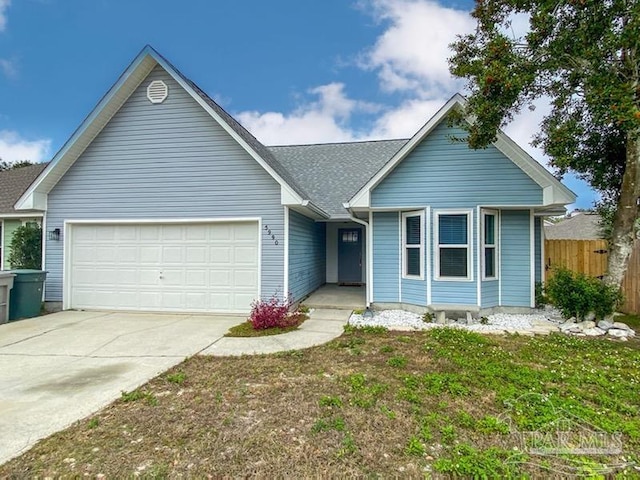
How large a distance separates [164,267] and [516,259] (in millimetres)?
9110

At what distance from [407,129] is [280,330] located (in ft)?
55.2

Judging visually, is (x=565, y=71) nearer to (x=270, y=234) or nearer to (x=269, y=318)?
(x=270, y=234)

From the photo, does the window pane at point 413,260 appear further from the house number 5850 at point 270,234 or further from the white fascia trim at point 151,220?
the white fascia trim at point 151,220

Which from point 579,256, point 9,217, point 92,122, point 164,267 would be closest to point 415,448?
point 164,267

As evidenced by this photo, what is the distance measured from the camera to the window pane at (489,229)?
8.58m

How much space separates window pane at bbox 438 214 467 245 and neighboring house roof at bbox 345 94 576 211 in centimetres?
173

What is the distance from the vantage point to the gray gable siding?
8.74 meters

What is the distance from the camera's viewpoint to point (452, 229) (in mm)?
8562

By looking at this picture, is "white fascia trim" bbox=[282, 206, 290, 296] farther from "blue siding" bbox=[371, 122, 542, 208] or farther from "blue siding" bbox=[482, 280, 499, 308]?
"blue siding" bbox=[482, 280, 499, 308]

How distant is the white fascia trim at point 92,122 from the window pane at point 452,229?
320 inches

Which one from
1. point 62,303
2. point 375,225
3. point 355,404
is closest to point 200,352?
point 355,404

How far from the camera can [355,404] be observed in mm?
3820

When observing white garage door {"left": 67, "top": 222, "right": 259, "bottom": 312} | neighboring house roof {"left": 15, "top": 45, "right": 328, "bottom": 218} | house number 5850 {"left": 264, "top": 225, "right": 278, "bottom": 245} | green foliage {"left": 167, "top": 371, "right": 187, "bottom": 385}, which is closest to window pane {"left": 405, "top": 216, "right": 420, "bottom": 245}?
neighboring house roof {"left": 15, "top": 45, "right": 328, "bottom": 218}

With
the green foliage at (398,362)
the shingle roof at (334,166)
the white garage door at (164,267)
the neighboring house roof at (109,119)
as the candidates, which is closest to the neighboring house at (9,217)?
the neighboring house roof at (109,119)
